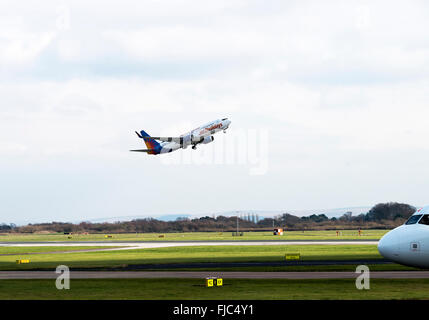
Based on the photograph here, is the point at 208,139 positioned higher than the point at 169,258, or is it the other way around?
the point at 208,139

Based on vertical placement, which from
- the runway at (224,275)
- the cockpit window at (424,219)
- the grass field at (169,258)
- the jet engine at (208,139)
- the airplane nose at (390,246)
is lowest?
the grass field at (169,258)

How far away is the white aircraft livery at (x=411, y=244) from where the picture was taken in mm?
31562

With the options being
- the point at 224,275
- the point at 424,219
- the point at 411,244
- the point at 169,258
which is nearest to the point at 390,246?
the point at 411,244

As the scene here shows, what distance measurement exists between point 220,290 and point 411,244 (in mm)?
11207

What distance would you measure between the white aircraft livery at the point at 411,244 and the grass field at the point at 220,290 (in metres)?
1.81

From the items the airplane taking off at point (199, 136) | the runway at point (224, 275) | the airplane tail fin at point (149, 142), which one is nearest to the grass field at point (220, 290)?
the runway at point (224, 275)

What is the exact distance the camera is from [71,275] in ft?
166

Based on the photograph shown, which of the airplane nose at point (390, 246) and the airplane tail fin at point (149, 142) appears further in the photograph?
the airplane tail fin at point (149, 142)

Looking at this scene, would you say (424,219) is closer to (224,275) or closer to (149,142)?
(224,275)

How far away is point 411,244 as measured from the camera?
1248 inches

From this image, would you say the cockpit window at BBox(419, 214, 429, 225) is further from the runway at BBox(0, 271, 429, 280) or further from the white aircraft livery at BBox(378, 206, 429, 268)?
the runway at BBox(0, 271, 429, 280)

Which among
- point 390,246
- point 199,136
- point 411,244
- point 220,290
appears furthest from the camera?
point 199,136

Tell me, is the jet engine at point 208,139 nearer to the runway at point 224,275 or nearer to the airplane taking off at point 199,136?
the airplane taking off at point 199,136
